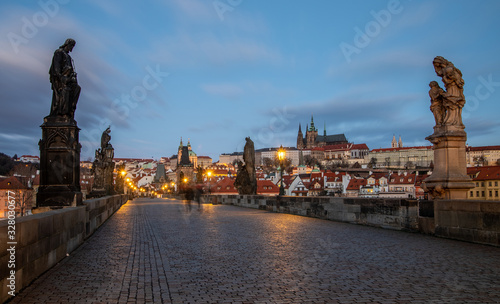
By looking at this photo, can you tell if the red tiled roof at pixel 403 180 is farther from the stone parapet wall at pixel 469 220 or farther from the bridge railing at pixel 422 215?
the stone parapet wall at pixel 469 220

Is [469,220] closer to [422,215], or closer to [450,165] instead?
[422,215]

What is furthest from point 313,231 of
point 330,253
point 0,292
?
point 0,292

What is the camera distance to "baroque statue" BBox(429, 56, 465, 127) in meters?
10.8

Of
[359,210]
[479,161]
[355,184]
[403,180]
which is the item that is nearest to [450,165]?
[359,210]

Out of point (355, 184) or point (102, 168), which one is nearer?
point (102, 168)

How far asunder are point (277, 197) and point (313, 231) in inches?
412

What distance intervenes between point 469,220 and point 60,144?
8.57 metres

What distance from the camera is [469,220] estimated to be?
903 cm

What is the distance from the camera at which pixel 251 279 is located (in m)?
5.87

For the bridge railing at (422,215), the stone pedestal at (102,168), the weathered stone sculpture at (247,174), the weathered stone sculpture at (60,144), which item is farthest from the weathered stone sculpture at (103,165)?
the weathered stone sculpture at (60,144)

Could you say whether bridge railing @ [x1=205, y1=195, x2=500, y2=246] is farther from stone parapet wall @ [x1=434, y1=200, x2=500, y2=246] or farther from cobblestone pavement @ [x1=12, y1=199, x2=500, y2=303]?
cobblestone pavement @ [x1=12, y1=199, x2=500, y2=303]

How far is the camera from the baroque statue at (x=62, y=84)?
9305 millimetres

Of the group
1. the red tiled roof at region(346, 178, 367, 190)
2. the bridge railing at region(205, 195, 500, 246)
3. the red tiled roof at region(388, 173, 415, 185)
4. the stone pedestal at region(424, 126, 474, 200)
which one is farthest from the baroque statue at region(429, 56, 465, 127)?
the red tiled roof at region(346, 178, 367, 190)

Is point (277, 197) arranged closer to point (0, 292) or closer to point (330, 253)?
point (330, 253)
